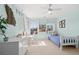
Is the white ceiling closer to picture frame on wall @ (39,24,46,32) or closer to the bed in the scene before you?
picture frame on wall @ (39,24,46,32)

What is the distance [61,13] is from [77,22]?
69cm

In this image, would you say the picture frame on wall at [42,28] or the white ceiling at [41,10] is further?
the picture frame on wall at [42,28]

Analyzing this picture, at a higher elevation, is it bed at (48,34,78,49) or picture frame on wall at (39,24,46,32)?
picture frame on wall at (39,24,46,32)

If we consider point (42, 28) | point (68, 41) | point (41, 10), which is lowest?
point (68, 41)

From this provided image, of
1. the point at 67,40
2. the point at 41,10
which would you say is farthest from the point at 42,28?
the point at 67,40

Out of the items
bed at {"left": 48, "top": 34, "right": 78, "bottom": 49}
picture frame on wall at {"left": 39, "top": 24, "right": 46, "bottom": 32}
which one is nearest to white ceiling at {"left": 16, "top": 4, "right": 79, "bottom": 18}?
picture frame on wall at {"left": 39, "top": 24, "right": 46, "bottom": 32}

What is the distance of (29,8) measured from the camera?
4.06m

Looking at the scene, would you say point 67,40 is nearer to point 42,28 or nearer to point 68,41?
point 68,41

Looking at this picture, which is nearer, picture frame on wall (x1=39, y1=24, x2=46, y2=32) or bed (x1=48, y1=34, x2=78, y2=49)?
picture frame on wall (x1=39, y1=24, x2=46, y2=32)

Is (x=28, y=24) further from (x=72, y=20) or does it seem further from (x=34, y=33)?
(x=72, y=20)

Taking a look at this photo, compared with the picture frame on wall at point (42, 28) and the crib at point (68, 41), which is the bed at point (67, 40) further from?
the picture frame on wall at point (42, 28)

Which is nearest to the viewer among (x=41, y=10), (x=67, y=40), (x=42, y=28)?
(x=42, y=28)

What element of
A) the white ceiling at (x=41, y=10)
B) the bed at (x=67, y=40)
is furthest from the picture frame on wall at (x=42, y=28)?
the bed at (x=67, y=40)
